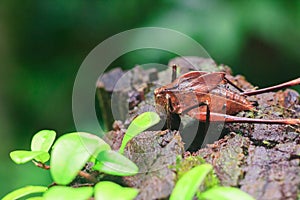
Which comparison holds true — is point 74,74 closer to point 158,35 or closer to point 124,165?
point 158,35

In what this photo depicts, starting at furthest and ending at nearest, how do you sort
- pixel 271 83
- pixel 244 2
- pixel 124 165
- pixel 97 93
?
pixel 271 83 < pixel 244 2 < pixel 97 93 < pixel 124 165

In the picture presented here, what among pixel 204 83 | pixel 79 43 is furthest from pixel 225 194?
pixel 79 43

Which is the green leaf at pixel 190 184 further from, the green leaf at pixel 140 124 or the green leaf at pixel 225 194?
the green leaf at pixel 140 124

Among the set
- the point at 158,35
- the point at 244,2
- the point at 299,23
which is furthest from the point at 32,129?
the point at 299,23

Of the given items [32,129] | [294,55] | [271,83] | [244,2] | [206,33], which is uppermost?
[244,2]

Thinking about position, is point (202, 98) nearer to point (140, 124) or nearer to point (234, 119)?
point (234, 119)

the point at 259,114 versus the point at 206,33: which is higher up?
the point at 206,33

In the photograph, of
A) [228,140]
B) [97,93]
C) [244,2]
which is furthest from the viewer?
[244,2]
